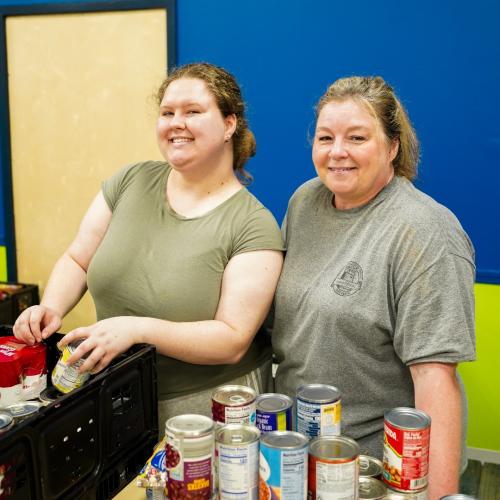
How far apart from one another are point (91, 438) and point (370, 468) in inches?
21.2

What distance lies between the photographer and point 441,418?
1.26m

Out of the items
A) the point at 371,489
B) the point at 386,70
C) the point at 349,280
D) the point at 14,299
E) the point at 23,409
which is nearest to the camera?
the point at 371,489

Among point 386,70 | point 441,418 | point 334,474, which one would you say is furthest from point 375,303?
point 386,70

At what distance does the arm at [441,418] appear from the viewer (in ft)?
4.01

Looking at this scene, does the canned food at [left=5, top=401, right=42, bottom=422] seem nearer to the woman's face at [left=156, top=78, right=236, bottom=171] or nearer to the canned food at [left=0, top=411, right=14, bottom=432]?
the canned food at [left=0, top=411, right=14, bottom=432]

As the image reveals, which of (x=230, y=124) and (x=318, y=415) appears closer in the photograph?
(x=318, y=415)

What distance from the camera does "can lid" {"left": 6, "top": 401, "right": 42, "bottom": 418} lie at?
3.77 ft

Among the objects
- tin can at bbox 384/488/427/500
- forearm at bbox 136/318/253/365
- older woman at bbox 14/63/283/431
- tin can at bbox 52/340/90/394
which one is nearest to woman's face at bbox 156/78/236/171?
older woman at bbox 14/63/283/431

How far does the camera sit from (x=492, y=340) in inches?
105

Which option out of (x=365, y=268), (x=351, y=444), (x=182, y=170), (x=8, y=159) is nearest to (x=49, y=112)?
(x=8, y=159)

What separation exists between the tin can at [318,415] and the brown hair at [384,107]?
69 centimetres

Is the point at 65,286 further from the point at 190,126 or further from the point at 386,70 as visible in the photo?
the point at 386,70

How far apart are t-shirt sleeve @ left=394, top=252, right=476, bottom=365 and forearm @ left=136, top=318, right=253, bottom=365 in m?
0.40

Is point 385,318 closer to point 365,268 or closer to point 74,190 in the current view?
point 365,268
